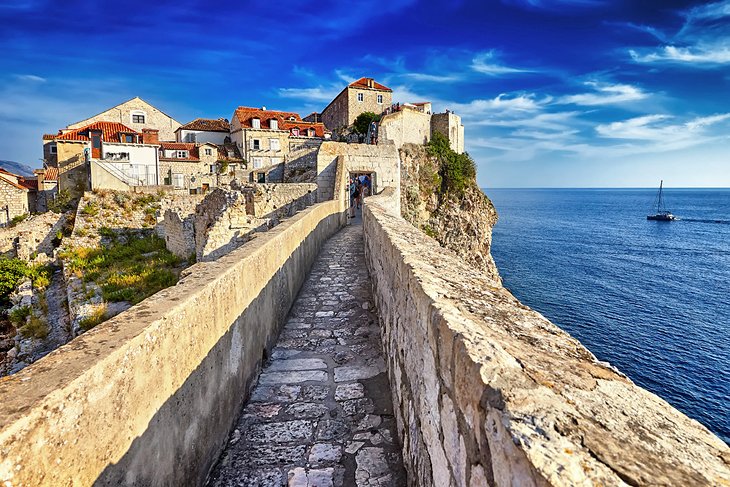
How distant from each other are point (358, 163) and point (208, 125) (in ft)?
101

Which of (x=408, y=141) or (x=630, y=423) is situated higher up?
(x=408, y=141)

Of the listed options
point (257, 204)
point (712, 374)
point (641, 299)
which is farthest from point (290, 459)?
point (641, 299)

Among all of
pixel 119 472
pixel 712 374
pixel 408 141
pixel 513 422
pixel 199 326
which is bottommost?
pixel 712 374

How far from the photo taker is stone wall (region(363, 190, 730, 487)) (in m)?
1.04

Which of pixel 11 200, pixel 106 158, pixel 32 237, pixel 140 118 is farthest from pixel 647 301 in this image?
pixel 140 118

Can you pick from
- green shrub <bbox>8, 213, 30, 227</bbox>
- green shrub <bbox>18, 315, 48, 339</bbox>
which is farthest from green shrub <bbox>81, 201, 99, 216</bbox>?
green shrub <bbox>18, 315, 48, 339</bbox>

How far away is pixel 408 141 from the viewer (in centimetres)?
4012

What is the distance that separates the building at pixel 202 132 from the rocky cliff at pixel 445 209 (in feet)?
66.3

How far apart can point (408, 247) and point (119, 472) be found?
9.36 feet

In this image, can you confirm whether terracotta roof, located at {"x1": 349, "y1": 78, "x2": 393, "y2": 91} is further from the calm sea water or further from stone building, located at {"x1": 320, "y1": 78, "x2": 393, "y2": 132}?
the calm sea water

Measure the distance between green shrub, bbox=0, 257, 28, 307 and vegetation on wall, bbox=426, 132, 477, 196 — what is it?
31.9m

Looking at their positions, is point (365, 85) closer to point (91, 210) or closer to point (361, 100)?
point (361, 100)

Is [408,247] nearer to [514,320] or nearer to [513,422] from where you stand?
[514,320]

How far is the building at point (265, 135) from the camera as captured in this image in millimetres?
40469
